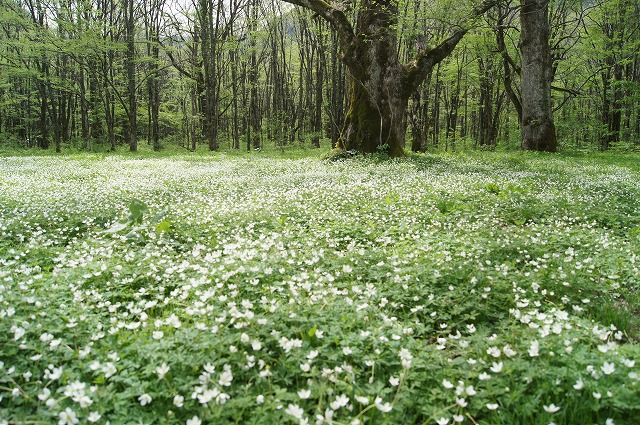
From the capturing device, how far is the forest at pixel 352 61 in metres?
14.9

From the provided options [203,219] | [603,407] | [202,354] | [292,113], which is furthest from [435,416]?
[292,113]

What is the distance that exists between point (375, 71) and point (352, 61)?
971 mm

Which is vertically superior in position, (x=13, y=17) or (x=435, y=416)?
(x=13, y=17)

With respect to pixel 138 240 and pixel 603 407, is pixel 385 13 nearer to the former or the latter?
pixel 138 240

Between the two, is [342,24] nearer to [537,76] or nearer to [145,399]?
[537,76]

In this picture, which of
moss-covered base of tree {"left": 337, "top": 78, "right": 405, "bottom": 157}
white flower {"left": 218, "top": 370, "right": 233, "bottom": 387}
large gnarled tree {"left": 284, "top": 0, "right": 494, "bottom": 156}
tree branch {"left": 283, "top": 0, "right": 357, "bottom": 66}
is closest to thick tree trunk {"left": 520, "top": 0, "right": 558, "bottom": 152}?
large gnarled tree {"left": 284, "top": 0, "right": 494, "bottom": 156}

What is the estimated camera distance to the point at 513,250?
4707 mm

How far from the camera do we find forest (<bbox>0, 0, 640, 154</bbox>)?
14.9m

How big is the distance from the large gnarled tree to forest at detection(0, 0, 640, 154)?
5cm

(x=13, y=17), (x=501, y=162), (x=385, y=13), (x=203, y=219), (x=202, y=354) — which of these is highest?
(x=13, y=17)

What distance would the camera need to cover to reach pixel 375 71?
48.0 ft

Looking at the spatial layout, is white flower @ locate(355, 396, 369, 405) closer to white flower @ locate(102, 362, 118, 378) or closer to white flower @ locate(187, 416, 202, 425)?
white flower @ locate(187, 416, 202, 425)

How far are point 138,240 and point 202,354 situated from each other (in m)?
3.17

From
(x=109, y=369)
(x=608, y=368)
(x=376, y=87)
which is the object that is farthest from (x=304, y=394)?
(x=376, y=87)
